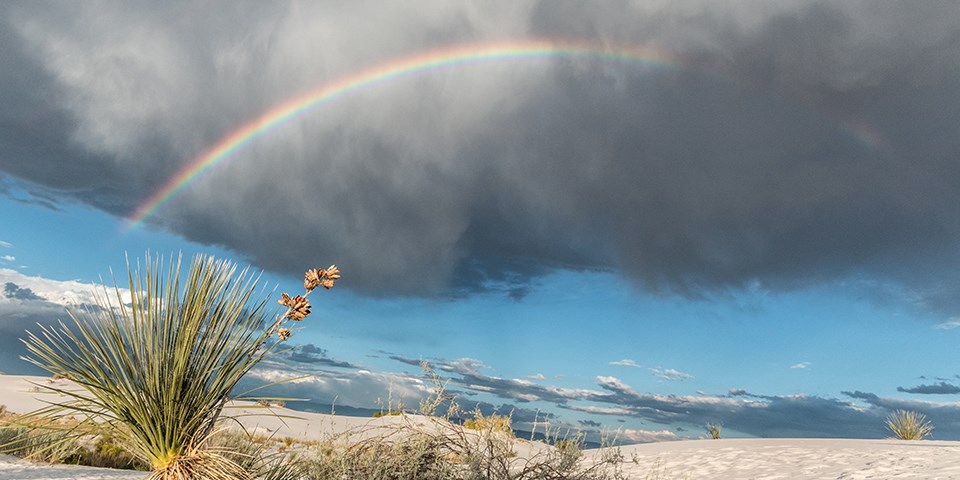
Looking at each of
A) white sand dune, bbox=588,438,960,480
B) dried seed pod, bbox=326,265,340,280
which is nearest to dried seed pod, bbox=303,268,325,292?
dried seed pod, bbox=326,265,340,280

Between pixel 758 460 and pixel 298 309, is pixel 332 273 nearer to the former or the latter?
pixel 298 309

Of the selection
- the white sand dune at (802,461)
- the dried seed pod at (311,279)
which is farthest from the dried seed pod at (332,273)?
the white sand dune at (802,461)

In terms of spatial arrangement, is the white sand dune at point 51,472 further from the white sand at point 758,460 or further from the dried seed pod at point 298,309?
the dried seed pod at point 298,309

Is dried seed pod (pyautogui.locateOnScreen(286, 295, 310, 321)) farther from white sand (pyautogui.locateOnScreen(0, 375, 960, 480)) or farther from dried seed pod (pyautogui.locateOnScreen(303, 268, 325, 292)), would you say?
white sand (pyautogui.locateOnScreen(0, 375, 960, 480))

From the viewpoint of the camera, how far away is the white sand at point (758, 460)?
9.62m

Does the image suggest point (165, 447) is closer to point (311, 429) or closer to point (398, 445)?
point (398, 445)

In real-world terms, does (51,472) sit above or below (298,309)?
below

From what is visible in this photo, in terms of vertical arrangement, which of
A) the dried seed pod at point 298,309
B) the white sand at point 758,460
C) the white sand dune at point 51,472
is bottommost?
the white sand dune at point 51,472

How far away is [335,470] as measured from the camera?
25.4ft

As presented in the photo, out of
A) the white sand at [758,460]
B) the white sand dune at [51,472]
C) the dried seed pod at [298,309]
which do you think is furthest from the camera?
the white sand at [758,460]

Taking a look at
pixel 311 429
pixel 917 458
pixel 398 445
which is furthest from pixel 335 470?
pixel 311 429

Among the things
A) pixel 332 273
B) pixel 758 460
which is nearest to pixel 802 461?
pixel 758 460

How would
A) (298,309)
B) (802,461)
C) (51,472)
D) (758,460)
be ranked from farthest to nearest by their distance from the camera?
(758,460) < (802,461) < (51,472) < (298,309)

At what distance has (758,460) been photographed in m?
13.9
